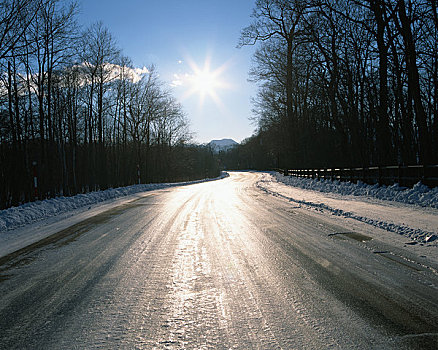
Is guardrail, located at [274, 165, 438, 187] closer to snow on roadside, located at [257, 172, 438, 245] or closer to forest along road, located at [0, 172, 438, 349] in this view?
snow on roadside, located at [257, 172, 438, 245]

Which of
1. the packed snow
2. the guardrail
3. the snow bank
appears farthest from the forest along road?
the guardrail

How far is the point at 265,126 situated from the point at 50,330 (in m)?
55.3

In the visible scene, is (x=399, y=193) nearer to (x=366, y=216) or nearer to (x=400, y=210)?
(x=400, y=210)

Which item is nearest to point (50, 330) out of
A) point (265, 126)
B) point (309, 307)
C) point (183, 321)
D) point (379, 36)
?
point (183, 321)

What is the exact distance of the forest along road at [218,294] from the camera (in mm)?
2488

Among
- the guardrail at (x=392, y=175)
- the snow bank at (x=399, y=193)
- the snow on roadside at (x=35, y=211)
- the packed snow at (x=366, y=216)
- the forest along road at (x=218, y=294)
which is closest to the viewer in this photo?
the forest along road at (x=218, y=294)

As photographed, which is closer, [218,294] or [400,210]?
[218,294]

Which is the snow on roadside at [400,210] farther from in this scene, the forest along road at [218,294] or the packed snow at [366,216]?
the forest along road at [218,294]

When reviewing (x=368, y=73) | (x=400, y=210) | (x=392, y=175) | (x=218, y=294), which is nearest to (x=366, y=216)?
(x=400, y=210)

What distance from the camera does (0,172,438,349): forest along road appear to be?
2.49 metres

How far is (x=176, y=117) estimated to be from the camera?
167 ft

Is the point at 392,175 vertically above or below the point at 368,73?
below

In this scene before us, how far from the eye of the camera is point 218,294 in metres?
3.36

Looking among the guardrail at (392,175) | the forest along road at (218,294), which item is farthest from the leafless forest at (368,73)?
the forest along road at (218,294)
